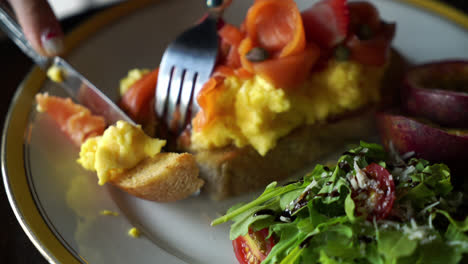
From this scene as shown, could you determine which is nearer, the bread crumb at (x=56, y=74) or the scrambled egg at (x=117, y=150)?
the scrambled egg at (x=117, y=150)

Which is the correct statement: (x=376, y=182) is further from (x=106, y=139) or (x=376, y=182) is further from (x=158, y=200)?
(x=106, y=139)

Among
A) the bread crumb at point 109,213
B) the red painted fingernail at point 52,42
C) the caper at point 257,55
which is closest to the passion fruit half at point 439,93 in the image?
the caper at point 257,55

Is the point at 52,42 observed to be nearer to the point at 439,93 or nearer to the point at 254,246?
the point at 254,246

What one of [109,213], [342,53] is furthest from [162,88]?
[342,53]

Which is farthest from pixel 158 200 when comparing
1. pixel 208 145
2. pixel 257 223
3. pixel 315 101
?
pixel 315 101

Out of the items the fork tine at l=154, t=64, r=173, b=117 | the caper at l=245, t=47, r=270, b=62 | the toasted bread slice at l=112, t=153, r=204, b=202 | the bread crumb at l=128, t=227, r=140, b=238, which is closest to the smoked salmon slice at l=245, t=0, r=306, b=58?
the caper at l=245, t=47, r=270, b=62

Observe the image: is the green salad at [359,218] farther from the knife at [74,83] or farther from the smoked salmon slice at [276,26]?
the knife at [74,83]
